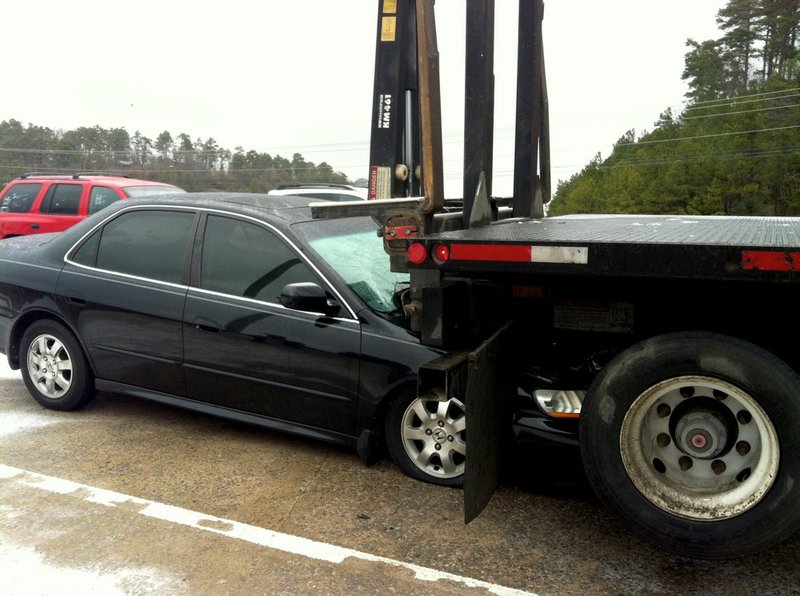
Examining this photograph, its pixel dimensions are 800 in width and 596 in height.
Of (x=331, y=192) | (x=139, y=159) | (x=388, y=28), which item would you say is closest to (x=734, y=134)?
(x=139, y=159)

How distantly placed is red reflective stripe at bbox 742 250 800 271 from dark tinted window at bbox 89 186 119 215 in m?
11.1

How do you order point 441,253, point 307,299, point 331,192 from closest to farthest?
1. point 441,253
2. point 307,299
3. point 331,192

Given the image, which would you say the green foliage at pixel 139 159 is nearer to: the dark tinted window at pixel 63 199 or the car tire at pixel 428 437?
the dark tinted window at pixel 63 199

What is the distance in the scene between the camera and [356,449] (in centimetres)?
416

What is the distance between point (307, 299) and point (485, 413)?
1.35 metres

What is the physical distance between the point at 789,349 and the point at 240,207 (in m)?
3.17

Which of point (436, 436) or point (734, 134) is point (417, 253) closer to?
point (436, 436)

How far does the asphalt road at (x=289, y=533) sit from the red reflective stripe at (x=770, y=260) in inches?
53.9

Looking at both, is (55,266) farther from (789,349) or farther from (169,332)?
(789,349)

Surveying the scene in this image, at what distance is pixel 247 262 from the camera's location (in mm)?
4562

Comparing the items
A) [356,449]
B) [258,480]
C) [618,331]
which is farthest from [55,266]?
[618,331]

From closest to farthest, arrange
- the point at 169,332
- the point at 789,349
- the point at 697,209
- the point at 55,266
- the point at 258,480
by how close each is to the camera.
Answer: the point at 789,349 < the point at 258,480 < the point at 169,332 < the point at 55,266 < the point at 697,209

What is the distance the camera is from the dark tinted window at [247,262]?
4.43 meters

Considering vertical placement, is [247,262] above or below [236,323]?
above
